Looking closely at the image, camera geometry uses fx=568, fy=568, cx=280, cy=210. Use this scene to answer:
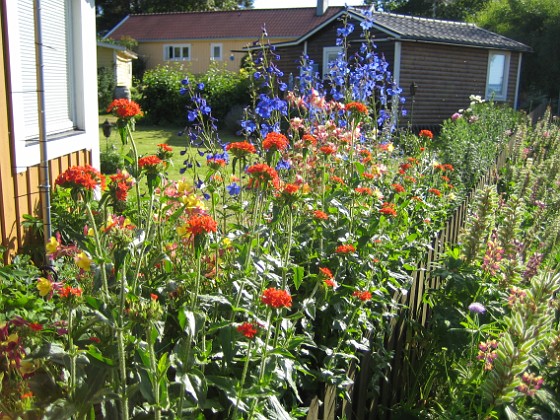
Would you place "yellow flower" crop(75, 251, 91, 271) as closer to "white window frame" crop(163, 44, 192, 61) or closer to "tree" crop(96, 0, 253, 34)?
"white window frame" crop(163, 44, 192, 61)

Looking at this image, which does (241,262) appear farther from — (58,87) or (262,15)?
(262,15)

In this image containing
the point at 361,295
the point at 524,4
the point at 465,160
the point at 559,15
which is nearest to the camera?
the point at 361,295

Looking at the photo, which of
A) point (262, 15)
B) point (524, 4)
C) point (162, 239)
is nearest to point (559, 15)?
point (524, 4)

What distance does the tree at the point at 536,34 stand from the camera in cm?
2788

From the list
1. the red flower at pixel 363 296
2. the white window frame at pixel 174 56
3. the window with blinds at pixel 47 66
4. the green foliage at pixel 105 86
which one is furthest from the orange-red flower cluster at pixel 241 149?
the white window frame at pixel 174 56

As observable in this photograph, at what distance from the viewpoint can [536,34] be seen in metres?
29.5

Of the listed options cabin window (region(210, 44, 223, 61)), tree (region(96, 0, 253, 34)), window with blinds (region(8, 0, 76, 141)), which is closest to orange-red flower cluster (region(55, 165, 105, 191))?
window with blinds (region(8, 0, 76, 141))

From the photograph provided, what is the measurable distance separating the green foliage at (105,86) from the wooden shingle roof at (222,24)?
901cm

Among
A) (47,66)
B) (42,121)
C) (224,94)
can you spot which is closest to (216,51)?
(224,94)

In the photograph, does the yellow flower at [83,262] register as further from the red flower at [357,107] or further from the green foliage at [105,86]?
the green foliage at [105,86]

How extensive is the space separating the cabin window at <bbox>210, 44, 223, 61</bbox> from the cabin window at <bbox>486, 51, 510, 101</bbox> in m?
16.8

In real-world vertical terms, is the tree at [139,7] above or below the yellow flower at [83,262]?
above

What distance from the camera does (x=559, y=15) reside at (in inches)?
A: 1133

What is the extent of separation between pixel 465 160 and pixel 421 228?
2968 mm
